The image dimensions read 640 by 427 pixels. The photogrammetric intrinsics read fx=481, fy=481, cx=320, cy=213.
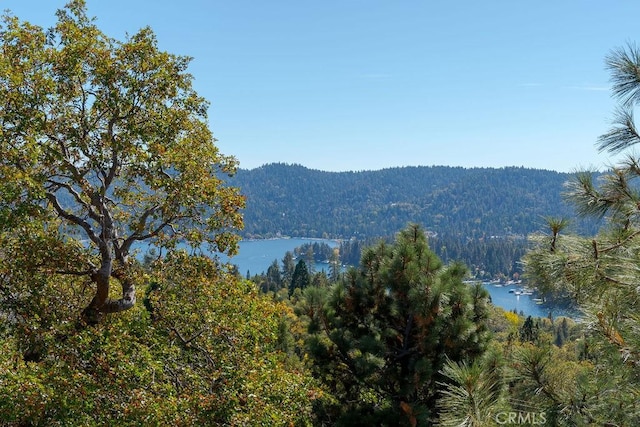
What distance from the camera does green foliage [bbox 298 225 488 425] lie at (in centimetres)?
827

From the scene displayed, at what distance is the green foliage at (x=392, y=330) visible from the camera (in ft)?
27.1

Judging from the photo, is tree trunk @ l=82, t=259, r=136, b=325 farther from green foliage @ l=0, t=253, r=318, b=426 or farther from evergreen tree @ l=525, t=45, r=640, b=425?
evergreen tree @ l=525, t=45, r=640, b=425

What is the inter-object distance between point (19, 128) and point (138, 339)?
3.42 m

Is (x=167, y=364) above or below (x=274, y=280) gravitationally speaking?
above

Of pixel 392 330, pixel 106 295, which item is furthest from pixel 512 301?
pixel 106 295

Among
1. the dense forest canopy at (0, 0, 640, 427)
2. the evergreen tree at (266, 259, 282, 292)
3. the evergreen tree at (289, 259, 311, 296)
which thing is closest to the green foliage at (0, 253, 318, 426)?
the dense forest canopy at (0, 0, 640, 427)

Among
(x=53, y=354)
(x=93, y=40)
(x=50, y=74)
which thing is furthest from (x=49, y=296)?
(x=93, y=40)

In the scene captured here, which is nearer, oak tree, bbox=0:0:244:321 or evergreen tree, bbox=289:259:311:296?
oak tree, bbox=0:0:244:321

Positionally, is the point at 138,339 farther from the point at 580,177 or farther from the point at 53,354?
the point at 580,177

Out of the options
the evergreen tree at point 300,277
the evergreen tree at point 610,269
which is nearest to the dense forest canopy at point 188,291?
the evergreen tree at point 610,269

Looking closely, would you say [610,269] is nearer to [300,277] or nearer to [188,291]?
[188,291]

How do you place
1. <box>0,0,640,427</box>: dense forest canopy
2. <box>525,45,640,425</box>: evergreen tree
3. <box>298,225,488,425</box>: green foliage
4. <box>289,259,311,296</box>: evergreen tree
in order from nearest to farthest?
1. <box>525,45,640,425</box>: evergreen tree
2. <box>0,0,640,427</box>: dense forest canopy
3. <box>298,225,488,425</box>: green foliage
4. <box>289,259,311,296</box>: evergreen tree

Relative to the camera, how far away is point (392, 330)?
8.82 m

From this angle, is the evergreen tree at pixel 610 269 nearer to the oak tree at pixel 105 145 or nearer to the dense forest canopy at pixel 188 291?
the dense forest canopy at pixel 188 291
